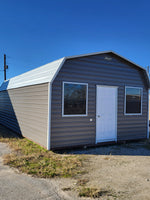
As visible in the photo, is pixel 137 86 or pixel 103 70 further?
pixel 137 86

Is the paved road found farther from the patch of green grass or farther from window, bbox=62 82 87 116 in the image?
window, bbox=62 82 87 116

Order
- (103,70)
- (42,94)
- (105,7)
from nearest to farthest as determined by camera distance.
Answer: (42,94) → (103,70) → (105,7)

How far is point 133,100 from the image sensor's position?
24.4 feet

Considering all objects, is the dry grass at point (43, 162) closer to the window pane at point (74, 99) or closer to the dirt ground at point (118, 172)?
the dirt ground at point (118, 172)

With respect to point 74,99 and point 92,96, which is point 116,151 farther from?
point 74,99

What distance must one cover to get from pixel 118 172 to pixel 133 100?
408 cm

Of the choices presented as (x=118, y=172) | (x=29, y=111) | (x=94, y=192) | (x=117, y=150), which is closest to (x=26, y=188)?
(x=94, y=192)

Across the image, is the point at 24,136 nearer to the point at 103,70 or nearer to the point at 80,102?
the point at 80,102

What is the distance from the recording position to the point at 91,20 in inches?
441

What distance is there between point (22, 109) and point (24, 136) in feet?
4.03

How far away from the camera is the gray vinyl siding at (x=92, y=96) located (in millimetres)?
5742

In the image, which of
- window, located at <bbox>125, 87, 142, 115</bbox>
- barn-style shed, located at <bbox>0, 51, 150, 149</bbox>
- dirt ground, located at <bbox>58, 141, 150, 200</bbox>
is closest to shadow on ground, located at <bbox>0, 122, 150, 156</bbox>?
dirt ground, located at <bbox>58, 141, 150, 200</bbox>

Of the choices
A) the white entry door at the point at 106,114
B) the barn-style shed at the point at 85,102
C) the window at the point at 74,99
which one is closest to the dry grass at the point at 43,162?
the barn-style shed at the point at 85,102

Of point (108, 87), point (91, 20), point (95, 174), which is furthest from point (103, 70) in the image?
point (91, 20)
